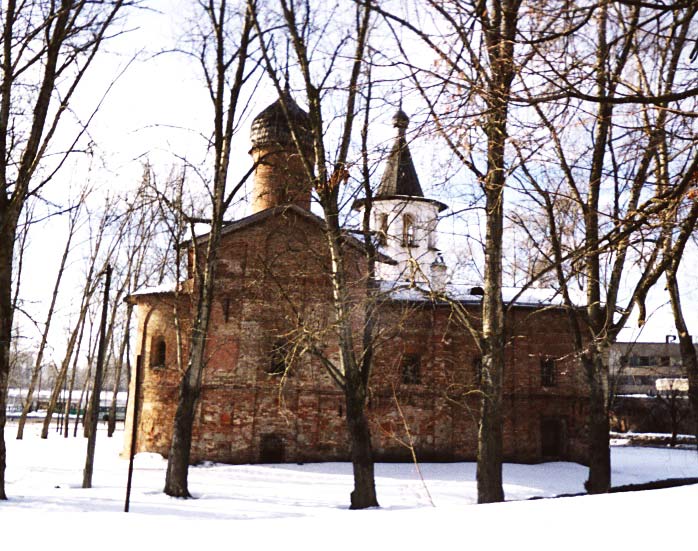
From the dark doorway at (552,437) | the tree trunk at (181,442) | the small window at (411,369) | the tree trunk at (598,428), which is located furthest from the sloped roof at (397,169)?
the dark doorway at (552,437)

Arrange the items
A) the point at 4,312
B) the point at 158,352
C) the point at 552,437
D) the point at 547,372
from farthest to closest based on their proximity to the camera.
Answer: the point at 547,372
the point at 552,437
the point at 158,352
the point at 4,312

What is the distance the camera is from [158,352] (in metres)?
20.9

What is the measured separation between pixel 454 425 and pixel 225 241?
9.34 m

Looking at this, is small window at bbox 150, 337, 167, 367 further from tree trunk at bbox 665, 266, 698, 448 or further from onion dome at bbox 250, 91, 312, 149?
tree trunk at bbox 665, 266, 698, 448

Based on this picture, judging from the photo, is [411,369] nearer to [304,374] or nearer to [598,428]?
[304,374]

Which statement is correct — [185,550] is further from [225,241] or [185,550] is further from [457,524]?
[225,241]

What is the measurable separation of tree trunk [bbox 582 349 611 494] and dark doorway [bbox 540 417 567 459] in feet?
35.5

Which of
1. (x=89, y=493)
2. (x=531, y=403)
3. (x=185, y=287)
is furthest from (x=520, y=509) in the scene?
(x=531, y=403)

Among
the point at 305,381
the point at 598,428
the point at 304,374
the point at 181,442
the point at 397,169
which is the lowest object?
the point at 181,442

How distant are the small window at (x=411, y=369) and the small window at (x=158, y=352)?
7.71 metres

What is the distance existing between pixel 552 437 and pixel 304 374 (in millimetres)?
8673

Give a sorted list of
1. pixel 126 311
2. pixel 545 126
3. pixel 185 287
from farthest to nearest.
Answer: pixel 126 311
pixel 185 287
pixel 545 126

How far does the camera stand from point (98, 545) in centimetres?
327

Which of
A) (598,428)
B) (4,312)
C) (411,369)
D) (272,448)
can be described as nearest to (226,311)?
(272,448)
